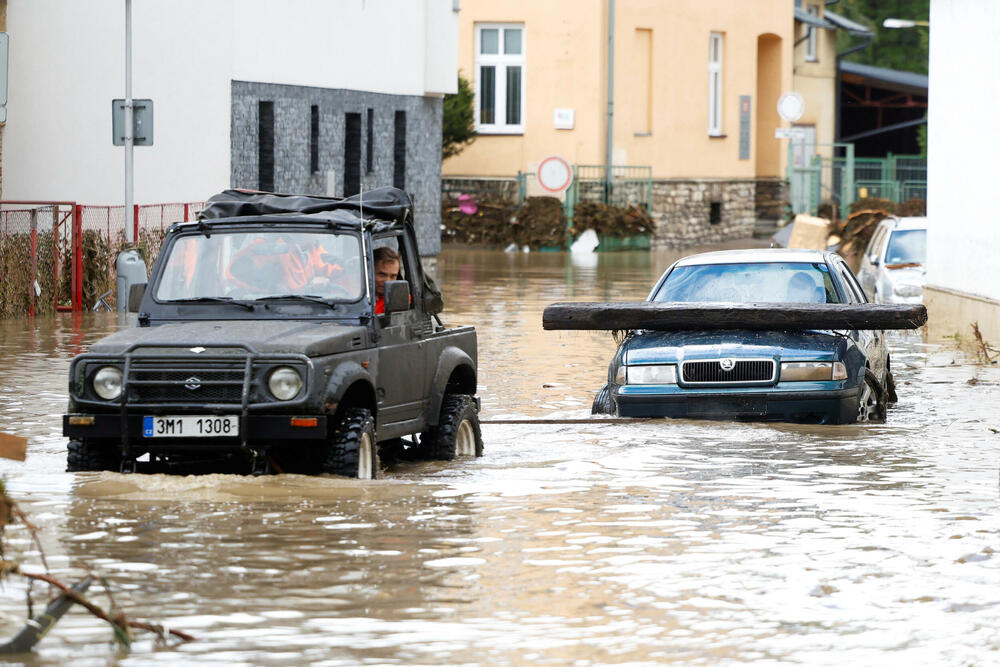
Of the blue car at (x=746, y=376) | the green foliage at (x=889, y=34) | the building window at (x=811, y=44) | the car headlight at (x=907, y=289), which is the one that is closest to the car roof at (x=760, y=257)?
the blue car at (x=746, y=376)

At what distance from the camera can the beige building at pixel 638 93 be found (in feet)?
154

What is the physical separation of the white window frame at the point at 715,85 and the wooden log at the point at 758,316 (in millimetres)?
37745

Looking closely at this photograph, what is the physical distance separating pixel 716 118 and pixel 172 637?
46052 mm

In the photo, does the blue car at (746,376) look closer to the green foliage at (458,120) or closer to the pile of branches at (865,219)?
the pile of branches at (865,219)

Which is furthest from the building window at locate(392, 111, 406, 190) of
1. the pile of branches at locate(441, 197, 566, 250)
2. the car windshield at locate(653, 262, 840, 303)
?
the car windshield at locate(653, 262, 840, 303)

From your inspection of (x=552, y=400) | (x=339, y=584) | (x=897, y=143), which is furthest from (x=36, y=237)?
(x=897, y=143)

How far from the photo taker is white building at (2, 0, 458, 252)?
30578 mm

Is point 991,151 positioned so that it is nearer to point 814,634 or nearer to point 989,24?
point 989,24

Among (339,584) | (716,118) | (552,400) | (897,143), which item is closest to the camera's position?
(339,584)

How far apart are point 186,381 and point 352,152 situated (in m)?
28.6

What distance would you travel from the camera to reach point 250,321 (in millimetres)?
11078

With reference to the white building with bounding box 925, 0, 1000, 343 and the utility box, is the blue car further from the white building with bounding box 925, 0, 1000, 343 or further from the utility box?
the utility box

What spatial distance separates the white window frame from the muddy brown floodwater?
37.9m

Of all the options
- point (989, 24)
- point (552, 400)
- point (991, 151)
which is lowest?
point (552, 400)
